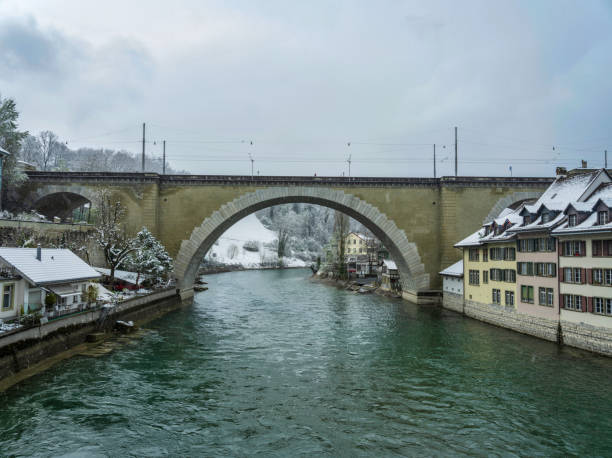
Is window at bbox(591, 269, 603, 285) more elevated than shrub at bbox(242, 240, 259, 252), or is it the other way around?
shrub at bbox(242, 240, 259, 252)

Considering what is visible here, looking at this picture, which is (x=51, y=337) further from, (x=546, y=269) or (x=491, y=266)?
(x=491, y=266)

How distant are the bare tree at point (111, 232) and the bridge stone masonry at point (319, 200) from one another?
2.28 feet

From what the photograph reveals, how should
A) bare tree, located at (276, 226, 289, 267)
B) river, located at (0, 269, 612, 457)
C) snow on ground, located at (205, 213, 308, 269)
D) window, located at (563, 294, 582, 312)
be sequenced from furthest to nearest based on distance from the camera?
bare tree, located at (276, 226, 289, 267), snow on ground, located at (205, 213, 308, 269), window, located at (563, 294, 582, 312), river, located at (0, 269, 612, 457)

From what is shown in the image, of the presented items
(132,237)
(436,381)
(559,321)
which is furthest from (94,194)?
(559,321)

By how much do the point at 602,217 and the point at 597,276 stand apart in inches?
114

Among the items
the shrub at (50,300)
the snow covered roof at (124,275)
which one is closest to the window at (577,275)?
the shrub at (50,300)

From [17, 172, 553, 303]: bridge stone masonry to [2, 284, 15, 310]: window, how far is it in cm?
1979

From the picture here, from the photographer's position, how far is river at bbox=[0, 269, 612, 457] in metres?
12.0

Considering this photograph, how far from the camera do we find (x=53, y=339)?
1955 centimetres

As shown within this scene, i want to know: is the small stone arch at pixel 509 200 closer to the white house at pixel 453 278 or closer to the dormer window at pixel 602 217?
the white house at pixel 453 278

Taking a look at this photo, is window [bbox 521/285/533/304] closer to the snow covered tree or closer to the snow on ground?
the snow covered tree

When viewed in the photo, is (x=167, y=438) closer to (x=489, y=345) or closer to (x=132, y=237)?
(x=489, y=345)

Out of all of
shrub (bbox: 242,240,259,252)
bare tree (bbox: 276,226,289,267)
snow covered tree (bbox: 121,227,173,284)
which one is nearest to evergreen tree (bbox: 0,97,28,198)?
snow covered tree (bbox: 121,227,173,284)

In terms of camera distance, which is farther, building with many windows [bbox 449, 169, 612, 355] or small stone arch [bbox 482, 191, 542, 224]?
small stone arch [bbox 482, 191, 542, 224]
